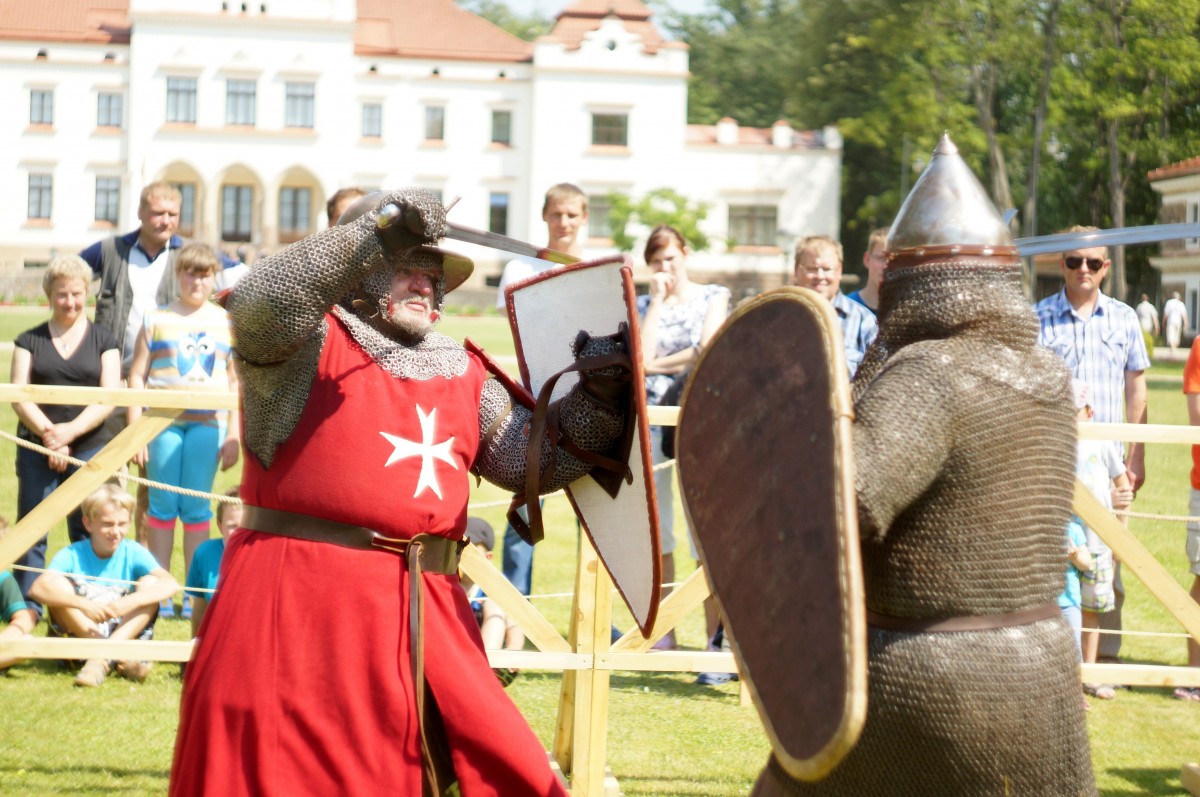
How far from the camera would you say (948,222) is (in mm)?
2408

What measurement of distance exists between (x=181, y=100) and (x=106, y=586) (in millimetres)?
42147

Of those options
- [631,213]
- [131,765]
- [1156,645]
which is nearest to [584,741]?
[131,765]

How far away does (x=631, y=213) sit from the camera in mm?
44281

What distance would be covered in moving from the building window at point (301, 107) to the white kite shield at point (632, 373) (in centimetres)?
4360

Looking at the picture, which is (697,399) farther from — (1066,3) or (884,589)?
(1066,3)

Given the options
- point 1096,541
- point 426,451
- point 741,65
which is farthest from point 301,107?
point 426,451

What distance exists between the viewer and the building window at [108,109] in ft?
147

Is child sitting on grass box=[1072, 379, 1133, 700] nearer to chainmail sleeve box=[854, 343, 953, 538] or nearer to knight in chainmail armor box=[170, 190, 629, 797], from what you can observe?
knight in chainmail armor box=[170, 190, 629, 797]

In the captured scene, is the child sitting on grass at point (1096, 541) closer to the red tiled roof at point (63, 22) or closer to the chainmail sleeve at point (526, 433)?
the chainmail sleeve at point (526, 433)

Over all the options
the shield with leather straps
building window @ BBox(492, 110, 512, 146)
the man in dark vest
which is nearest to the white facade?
building window @ BBox(492, 110, 512, 146)

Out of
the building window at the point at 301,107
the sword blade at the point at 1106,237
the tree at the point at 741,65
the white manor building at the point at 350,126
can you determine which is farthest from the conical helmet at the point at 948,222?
the tree at the point at 741,65

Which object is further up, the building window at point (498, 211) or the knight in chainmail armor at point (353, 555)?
the building window at point (498, 211)

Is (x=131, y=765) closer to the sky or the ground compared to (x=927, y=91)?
closer to the ground

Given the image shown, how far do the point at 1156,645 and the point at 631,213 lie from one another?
38437 mm
